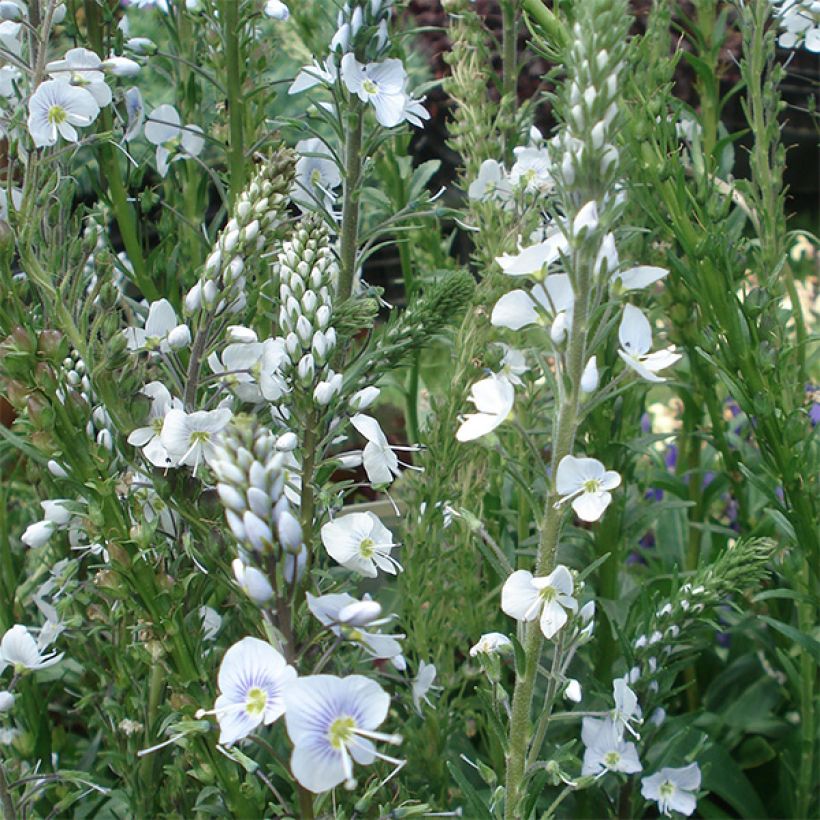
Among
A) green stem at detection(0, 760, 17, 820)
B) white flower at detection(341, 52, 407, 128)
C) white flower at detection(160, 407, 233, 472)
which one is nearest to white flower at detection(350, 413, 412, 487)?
white flower at detection(160, 407, 233, 472)

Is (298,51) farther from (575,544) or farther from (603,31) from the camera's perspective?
(603,31)

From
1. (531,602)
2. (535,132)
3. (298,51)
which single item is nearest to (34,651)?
(531,602)

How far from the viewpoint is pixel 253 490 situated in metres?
0.66

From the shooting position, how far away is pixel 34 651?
1083 millimetres

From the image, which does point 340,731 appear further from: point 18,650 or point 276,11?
point 276,11

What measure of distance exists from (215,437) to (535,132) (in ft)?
2.75

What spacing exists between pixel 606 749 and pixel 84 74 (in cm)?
105

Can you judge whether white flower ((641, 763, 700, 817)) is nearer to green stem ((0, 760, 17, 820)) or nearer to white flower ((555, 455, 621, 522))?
white flower ((555, 455, 621, 522))

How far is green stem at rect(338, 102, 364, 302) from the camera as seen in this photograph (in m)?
1.16

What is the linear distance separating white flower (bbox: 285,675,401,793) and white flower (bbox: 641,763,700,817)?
785 mm

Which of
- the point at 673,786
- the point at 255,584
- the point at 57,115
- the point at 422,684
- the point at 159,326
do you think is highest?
the point at 57,115

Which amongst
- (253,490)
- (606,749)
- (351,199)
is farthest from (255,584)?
(606,749)

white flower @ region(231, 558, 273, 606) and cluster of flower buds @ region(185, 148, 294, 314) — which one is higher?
cluster of flower buds @ region(185, 148, 294, 314)

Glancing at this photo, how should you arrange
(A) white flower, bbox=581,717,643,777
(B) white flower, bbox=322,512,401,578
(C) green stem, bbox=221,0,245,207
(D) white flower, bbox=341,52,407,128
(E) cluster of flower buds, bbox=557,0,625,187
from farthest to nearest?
(C) green stem, bbox=221,0,245,207, (A) white flower, bbox=581,717,643,777, (D) white flower, bbox=341,52,407,128, (B) white flower, bbox=322,512,401,578, (E) cluster of flower buds, bbox=557,0,625,187
